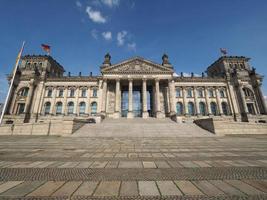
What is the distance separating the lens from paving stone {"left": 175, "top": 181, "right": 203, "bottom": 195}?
9.59 feet

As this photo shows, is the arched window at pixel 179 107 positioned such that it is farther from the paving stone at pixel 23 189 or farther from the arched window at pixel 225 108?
the paving stone at pixel 23 189

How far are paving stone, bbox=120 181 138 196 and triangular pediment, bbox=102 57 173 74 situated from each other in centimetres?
3703

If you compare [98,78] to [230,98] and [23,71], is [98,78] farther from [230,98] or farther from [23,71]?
[230,98]

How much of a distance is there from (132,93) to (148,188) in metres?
39.0

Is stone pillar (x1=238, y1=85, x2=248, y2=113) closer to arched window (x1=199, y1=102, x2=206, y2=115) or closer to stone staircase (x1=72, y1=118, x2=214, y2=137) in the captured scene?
arched window (x1=199, y1=102, x2=206, y2=115)

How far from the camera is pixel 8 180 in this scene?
363 centimetres

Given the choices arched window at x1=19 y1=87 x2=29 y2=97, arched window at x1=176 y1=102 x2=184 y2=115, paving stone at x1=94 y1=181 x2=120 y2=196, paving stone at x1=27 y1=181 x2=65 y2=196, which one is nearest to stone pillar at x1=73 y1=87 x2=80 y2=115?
arched window at x1=19 y1=87 x2=29 y2=97

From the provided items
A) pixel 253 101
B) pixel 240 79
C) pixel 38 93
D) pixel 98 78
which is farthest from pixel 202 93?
pixel 38 93

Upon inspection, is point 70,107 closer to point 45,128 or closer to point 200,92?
point 45,128

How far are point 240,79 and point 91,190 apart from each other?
5412cm

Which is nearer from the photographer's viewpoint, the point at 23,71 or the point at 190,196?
the point at 190,196

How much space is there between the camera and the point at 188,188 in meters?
3.14

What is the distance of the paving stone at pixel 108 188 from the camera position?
2.88 metres

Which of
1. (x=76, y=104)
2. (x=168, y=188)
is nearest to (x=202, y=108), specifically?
(x=76, y=104)
